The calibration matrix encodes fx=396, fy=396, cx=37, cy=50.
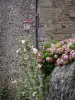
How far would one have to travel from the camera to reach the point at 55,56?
20.5 ft

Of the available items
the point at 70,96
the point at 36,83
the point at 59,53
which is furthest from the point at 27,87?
the point at 70,96

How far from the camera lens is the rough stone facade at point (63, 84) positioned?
5.50 metres

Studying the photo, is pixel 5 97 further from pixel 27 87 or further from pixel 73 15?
pixel 27 87

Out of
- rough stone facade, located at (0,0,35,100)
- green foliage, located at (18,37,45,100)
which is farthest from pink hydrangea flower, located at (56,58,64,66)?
rough stone facade, located at (0,0,35,100)

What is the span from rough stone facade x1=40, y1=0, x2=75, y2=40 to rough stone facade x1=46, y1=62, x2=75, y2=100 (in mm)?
3952

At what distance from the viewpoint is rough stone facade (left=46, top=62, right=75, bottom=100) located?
18.0ft

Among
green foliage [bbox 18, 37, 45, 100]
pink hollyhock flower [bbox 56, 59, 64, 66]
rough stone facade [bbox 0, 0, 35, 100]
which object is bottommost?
rough stone facade [bbox 0, 0, 35, 100]

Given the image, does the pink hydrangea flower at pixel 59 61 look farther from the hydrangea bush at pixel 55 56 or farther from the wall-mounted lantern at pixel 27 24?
the wall-mounted lantern at pixel 27 24

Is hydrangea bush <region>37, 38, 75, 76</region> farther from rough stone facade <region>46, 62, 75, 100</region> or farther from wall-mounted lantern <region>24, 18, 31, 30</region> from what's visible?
wall-mounted lantern <region>24, 18, 31, 30</region>

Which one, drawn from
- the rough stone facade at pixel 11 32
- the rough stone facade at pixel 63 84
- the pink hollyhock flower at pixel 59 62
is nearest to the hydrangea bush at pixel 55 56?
the pink hollyhock flower at pixel 59 62

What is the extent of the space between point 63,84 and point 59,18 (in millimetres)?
4534

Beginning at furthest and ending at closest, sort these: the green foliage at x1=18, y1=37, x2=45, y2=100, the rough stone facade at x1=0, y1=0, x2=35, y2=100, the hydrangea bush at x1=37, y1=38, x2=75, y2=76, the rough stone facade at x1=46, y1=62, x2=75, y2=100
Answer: the rough stone facade at x1=0, y1=0, x2=35, y2=100 → the green foliage at x1=18, y1=37, x2=45, y2=100 → the hydrangea bush at x1=37, y1=38, x2=75, y2=76 → the rough stone facade at x1=46, y1=62, x2=75, y2=100

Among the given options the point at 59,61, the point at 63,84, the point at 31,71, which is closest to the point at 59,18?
the point at 31,71

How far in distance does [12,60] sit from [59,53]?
418 centimetres
